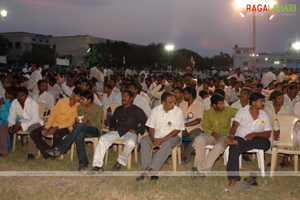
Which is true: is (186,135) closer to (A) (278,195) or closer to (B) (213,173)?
(B) (213,173)

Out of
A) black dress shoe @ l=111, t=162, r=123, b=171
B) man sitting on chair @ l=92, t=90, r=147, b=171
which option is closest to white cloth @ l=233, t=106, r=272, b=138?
man sitting on chair @ l=92, t=90, r=147, b=171

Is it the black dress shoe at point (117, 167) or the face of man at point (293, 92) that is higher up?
the face of man at point (293, 92)

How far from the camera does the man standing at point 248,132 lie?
516 centimetres

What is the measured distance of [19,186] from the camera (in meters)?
4.90

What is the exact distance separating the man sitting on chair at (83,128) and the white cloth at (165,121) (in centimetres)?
103

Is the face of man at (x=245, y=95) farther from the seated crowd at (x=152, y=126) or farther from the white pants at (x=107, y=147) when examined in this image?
the white pants at (x=107, y=147)

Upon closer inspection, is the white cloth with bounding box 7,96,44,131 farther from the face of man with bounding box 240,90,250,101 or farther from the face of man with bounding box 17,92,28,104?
the face of man with bounding box 240,90,250,101

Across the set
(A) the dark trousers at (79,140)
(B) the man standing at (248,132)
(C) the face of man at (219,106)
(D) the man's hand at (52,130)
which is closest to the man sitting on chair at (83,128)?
(A) the dark trousers at (79,140)

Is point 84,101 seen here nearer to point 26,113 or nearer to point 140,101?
point 26,113

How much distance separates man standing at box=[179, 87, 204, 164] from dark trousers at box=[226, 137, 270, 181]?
3.74 ft

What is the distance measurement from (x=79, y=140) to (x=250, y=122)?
116 inches

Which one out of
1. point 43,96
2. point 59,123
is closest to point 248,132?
point 59,123

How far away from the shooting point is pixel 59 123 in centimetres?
643

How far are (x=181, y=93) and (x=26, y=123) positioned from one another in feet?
10.5
